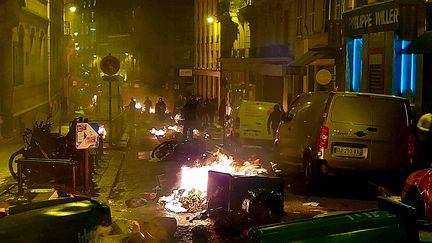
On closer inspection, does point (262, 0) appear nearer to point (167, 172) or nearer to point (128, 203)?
point (167, 172)

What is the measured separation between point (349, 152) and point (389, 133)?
80cm

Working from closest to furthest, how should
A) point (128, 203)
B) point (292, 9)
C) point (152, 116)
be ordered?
point (128, 203)
point (292, 9)
point (152, 116)

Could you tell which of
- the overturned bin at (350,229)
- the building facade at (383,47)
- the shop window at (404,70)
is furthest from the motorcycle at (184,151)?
the overturned bin at (350,229)

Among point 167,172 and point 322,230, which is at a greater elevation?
point 322,230

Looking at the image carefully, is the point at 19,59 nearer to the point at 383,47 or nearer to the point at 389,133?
the point at 383,47

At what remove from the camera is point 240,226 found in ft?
31.5

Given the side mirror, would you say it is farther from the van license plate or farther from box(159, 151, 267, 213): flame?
the van license plate

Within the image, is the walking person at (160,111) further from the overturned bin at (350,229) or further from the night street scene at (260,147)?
the overturned bin at (350,229)

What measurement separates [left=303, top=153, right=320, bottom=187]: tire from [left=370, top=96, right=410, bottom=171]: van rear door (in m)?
1.09

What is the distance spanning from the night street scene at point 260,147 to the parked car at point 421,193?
2cm

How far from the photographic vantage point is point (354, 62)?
25.8 metres

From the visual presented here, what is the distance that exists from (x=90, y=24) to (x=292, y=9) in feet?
329

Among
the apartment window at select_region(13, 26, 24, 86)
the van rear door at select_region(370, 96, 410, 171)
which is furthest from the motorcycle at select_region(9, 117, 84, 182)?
the apartment window at select_region(13, 26, 24, 86)

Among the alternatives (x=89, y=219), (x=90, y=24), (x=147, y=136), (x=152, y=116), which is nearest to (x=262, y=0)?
(x=152, y=116)
